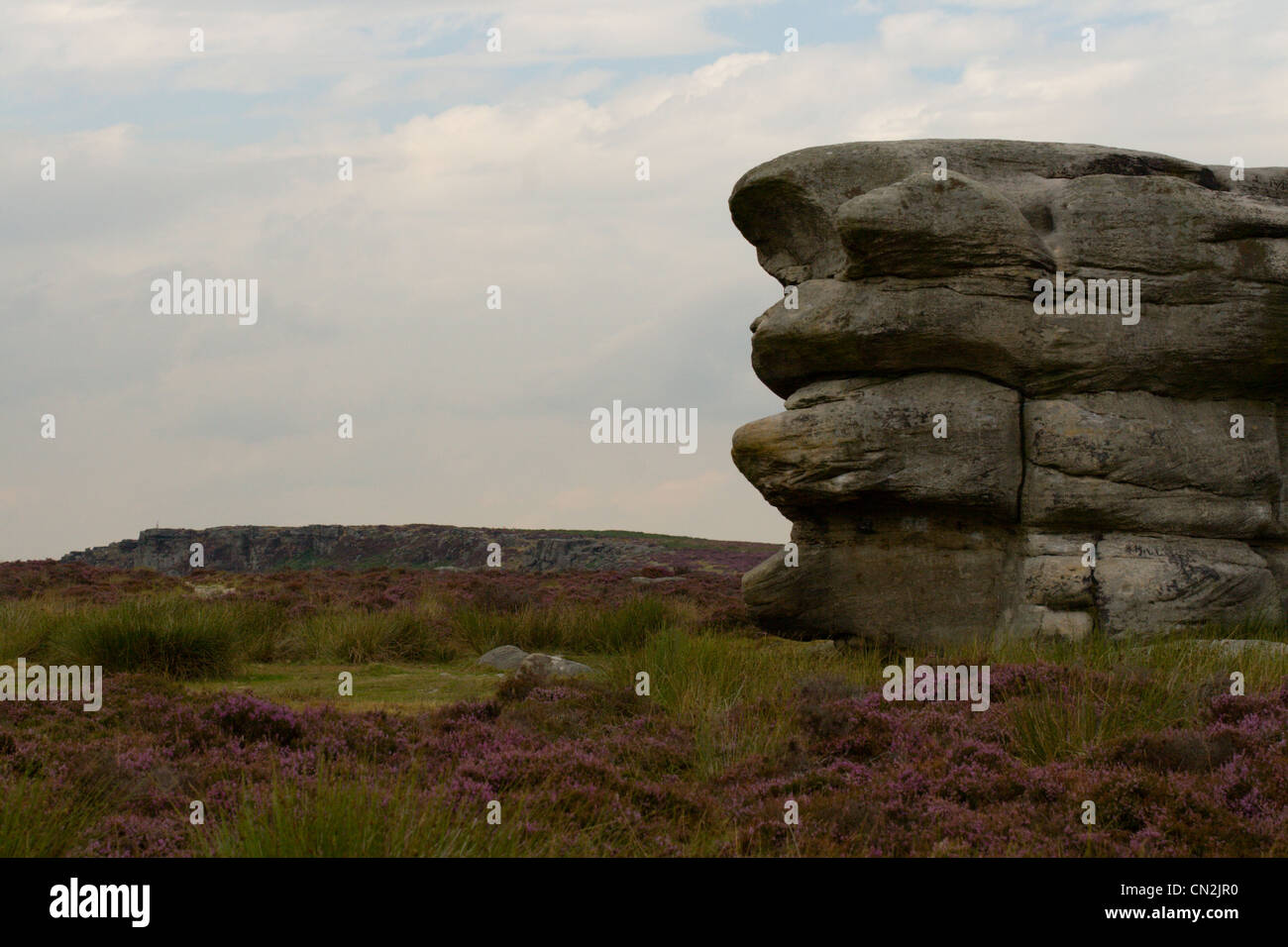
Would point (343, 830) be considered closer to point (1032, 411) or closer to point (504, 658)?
point (504, 658)

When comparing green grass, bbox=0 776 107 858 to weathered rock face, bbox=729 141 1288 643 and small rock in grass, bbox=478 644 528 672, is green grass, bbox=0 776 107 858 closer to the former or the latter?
small rock in grass, bbox=478 644 528 672

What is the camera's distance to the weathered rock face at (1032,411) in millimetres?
14148

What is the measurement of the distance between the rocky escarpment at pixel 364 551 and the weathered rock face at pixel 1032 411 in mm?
37156

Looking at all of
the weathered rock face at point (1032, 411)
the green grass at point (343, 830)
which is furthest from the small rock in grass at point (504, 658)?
the green grass at point (343, 830)

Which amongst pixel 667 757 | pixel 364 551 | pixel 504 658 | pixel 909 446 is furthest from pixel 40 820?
pixel 364 551

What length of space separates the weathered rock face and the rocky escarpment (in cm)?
3716

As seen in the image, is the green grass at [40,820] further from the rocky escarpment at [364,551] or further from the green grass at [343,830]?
the rocky escarpment at [364,551]

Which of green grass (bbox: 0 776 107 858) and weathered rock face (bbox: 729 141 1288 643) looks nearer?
green grass (bbox: 0 776 107 858)

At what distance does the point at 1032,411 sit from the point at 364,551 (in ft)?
154

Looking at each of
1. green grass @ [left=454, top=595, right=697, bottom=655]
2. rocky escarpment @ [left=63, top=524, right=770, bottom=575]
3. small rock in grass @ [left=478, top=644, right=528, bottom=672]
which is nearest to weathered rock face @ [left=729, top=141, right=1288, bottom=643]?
green grass @ [left=454, top=595, right=697, bottom=655]

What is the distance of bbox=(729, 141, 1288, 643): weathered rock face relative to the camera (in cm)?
1415

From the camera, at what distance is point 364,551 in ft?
187

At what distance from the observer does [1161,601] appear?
1362 centimetres

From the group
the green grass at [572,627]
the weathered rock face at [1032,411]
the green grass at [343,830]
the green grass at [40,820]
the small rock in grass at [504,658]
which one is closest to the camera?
the green grass at [343,830]
